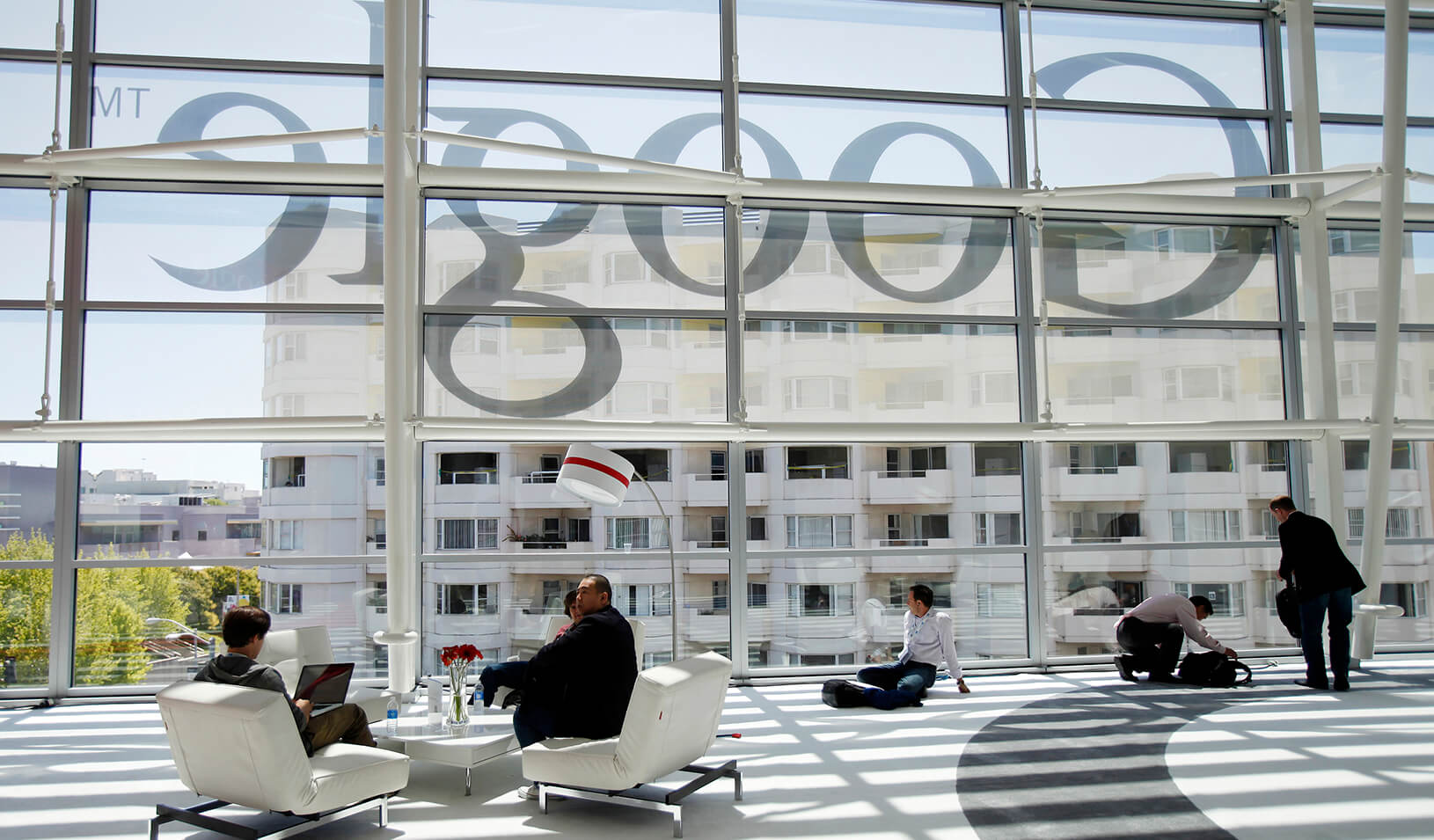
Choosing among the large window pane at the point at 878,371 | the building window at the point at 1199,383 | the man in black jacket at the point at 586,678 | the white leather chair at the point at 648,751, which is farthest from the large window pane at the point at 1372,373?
the man in black jacket at the point at 586,678

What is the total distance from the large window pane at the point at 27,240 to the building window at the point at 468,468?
3191 millimetres

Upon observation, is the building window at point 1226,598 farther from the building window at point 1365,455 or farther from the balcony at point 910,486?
the balcony at point 910,486

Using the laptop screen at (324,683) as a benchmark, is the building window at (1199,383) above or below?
above

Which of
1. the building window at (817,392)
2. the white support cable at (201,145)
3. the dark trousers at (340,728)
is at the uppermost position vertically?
the white support cable at (201,145)

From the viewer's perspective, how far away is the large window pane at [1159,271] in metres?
8.62

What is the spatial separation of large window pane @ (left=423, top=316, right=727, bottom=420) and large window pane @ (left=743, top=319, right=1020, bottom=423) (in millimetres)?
408

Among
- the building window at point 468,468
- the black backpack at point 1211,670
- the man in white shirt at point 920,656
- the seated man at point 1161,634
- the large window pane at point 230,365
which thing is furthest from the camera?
the building window at point 468,468

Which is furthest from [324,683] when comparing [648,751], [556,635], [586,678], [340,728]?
[556,635]

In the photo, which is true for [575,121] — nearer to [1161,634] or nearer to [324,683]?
[324,683]

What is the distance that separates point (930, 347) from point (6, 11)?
781 cm

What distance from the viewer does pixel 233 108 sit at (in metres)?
7.88

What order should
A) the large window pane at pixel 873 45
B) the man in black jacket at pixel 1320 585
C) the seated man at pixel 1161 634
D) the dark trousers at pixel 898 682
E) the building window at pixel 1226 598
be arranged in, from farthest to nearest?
the building window at pixel 1226 598, the large window pane at pixel 873 45, the seated man at pixel 1161 634, the man in black jacket at pixel 1320 585, the dark trousers at pixel 898 682

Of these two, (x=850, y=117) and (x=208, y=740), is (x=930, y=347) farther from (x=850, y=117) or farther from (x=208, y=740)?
(x=208, y=740)

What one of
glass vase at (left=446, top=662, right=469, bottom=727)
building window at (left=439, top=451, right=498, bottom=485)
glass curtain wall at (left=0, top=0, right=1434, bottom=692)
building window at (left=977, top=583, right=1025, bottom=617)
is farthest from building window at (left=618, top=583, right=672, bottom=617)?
glass vase at (left=446, top=662, right=469, bottom=727)
